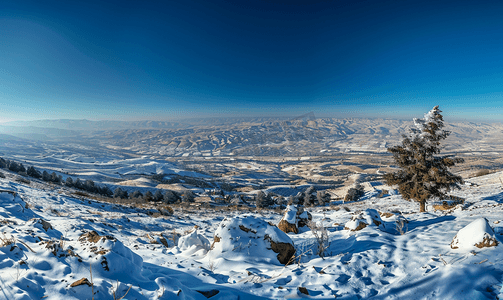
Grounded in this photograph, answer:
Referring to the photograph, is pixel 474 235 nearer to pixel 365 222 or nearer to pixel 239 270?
pixel 365 222

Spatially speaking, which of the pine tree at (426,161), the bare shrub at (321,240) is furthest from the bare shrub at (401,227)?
the pine tree at (426,161)

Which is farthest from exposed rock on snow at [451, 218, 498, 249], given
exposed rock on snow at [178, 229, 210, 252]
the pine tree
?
the pine tree

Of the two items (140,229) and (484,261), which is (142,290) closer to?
(484,261)

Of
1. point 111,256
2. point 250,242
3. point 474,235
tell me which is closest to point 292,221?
point 250,242

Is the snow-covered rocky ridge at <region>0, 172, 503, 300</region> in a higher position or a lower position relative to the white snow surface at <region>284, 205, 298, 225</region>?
higher

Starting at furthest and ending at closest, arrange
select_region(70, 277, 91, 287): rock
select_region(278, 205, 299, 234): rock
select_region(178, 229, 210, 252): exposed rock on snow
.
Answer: select_region(278, 205, 299, 234): rock, select_region(178, 229, 210, 252): exposed rock on snow, select_region(70, 277, 91, 287): rock

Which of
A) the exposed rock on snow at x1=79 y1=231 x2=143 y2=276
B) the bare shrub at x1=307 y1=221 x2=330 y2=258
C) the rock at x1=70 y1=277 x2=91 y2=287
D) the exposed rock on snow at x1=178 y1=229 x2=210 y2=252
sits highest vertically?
the rock at x1=70 y1=277 x2=91 y2=287

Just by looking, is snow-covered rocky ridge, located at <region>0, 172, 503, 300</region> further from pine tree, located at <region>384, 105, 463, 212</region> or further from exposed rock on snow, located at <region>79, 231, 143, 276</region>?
pine tree, located at <region>384, 105, 463, 212</region>
